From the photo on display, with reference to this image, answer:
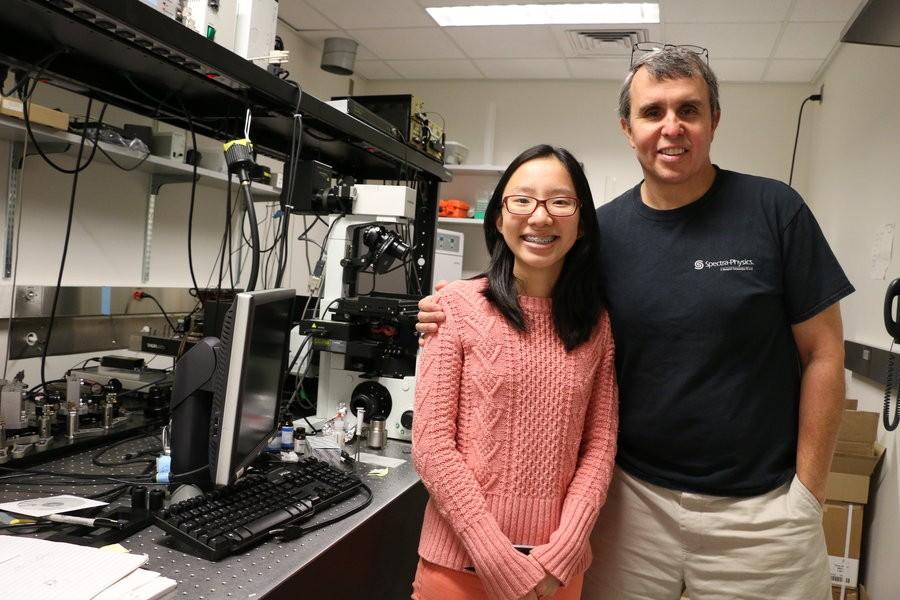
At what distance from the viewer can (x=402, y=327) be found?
6.36 ft

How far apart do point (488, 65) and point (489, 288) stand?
364cm

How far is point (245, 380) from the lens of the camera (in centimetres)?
122

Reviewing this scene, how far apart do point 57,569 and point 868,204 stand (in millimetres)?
3117

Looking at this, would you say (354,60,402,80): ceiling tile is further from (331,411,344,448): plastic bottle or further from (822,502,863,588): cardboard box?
(822,502,863,588): cardboard box

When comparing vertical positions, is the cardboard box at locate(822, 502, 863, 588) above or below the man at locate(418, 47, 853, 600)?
below

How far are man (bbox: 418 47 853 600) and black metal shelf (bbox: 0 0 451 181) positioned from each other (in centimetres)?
75

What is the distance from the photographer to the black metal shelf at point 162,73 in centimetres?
123

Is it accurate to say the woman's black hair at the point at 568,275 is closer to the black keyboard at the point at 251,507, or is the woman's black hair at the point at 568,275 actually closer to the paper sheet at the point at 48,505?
the black keyboard at the point at 251,507

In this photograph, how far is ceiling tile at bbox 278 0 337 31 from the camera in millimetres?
3612

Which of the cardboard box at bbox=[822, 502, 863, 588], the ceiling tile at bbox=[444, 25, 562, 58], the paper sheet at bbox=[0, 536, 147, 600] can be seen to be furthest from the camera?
the ceiling tile at bbox=[444, 25, 562, 58]

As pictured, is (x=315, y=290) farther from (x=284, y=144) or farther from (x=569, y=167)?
(x=569, y=167)

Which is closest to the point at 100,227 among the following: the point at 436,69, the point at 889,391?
the point at 436,69

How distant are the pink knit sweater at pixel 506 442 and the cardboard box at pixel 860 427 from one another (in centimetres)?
175

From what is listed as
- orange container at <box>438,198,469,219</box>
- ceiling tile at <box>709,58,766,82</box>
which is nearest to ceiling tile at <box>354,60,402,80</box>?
orange container at <box>438,198,469,219</box>
